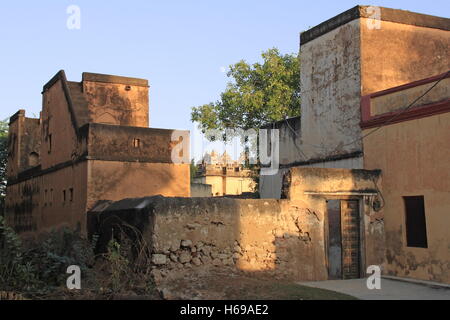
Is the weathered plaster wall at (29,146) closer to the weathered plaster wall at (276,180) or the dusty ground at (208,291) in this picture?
the weathered plaster wall at (276,180)

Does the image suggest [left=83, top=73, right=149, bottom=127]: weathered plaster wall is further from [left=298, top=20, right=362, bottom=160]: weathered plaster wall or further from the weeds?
the weeds

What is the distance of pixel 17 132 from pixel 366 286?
2143 centimetres

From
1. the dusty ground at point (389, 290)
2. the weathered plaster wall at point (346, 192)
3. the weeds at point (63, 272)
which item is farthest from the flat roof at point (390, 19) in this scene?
the weeds at point (63, 272)

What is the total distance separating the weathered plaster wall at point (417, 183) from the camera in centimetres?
1141

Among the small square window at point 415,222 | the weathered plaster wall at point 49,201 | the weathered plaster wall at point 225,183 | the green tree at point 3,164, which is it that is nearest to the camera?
the small square window at point 415,222

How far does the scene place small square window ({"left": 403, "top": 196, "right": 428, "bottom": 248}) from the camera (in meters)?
12.0

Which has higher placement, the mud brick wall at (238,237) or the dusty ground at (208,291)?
→ the mud brick wall at (238,237)

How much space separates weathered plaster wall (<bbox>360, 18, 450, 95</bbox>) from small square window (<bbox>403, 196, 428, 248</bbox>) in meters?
3.65

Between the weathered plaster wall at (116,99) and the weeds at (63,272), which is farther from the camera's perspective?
the weathered plaster wall at (116,99)

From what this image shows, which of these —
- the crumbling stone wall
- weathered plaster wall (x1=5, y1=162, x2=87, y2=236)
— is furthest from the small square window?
weathered plaster wall (x1=5, y1=162, x2=87, y2=236)

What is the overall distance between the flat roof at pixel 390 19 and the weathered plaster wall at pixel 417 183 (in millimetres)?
3843

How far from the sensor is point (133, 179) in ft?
56.9
